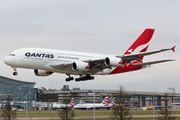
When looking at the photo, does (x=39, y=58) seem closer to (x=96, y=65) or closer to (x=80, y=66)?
(x=80, y=66)

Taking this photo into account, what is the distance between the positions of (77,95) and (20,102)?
57082mm

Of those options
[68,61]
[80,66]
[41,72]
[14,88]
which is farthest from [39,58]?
[14,88]

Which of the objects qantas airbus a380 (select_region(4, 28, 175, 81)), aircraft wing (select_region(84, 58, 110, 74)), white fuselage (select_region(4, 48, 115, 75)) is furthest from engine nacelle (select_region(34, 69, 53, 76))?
aircraft wing (select_region(84, 58, 110, 74))

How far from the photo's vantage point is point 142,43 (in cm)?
6300

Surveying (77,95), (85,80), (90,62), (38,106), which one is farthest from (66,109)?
(77,95)

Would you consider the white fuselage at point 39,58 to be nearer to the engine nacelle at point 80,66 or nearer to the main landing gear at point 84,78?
the engine nacelle at point 80,66

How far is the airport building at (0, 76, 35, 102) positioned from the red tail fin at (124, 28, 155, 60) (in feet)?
252

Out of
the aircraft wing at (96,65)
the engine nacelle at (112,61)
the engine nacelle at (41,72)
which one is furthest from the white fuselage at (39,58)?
the engine nacelle at (41,72)

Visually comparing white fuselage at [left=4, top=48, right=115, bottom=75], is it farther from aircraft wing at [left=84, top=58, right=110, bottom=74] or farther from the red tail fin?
the red tail fin

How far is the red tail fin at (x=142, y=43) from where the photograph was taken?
204 feet

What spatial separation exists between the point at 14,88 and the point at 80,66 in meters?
85.0

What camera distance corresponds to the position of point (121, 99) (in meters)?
63.1

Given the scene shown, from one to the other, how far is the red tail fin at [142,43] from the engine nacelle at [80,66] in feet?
41.0

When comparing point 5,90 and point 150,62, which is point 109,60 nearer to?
point 150,62
